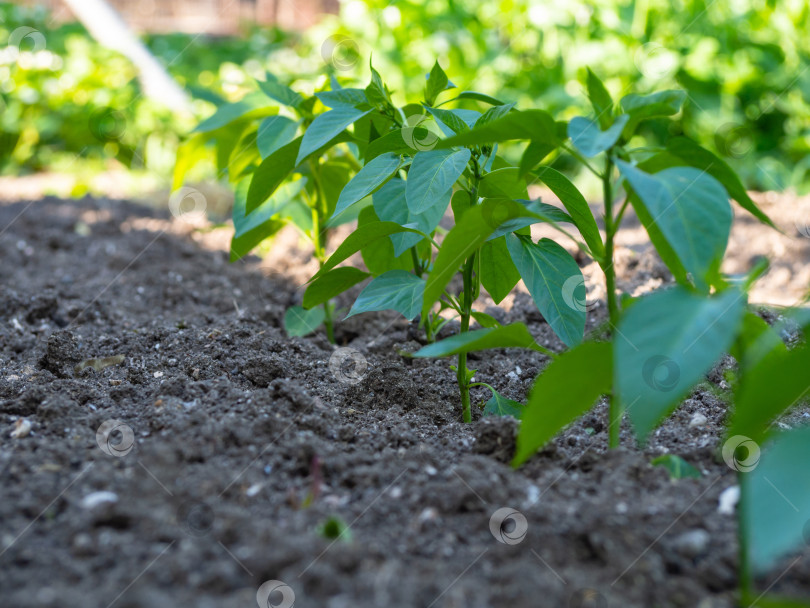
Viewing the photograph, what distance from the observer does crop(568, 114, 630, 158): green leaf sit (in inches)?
31.8

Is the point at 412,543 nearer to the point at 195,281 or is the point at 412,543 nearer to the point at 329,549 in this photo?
the point at 329,549

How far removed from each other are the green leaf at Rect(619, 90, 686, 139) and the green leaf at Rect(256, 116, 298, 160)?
0.71 meters

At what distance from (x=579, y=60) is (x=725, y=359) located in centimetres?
242

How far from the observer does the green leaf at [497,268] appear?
122cm

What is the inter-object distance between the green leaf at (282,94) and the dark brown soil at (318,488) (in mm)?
527

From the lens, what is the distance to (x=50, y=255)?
2.47 meters

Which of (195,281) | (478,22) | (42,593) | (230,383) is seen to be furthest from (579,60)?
(42,593)

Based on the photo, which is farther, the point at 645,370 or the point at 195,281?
the point at 195,281

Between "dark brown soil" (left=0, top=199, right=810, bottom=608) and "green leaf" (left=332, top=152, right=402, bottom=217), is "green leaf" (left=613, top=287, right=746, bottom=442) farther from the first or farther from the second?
"green leaf" (left=332, top=152, right=402, bottom=217)

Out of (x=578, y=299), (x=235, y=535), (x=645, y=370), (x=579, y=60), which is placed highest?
(x=645, y=370)
